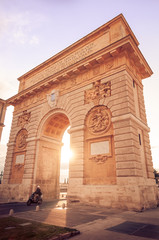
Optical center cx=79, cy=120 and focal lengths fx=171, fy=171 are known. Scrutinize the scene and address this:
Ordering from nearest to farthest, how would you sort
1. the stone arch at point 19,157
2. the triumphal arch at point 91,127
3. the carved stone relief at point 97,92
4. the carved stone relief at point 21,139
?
the triumphal arch at point 91,127
the carved stone relief at point 97,92
the stone arch at point 19,157
the carved stone relief at point 21,139

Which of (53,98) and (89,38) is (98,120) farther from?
(89,38)

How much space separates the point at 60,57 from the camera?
755 inches

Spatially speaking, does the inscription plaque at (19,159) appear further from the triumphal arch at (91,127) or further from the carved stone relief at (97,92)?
the carved stone relief at (97,92)

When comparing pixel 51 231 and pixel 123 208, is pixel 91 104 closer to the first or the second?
pixel 123 208

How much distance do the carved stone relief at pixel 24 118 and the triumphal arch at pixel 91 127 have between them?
0.41 feet

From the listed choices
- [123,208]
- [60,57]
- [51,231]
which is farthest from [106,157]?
[60,57]

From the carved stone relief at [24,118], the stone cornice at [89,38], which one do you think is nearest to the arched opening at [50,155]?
the carved stone relief at [24,118]

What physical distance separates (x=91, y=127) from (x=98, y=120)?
0.84 meters

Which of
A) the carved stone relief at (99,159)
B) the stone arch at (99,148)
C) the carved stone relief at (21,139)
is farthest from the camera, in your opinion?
the carved stone relief at (21,139)

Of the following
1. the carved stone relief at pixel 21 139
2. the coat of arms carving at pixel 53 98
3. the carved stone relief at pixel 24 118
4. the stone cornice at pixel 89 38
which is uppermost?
the stone cornice at pixel 89 38

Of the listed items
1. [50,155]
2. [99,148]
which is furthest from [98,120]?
[50,155]

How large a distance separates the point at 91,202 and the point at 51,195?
7.32 m

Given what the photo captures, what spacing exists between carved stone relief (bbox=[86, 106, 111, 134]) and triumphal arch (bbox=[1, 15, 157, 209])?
0.08 meters

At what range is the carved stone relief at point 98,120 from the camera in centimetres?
1312
